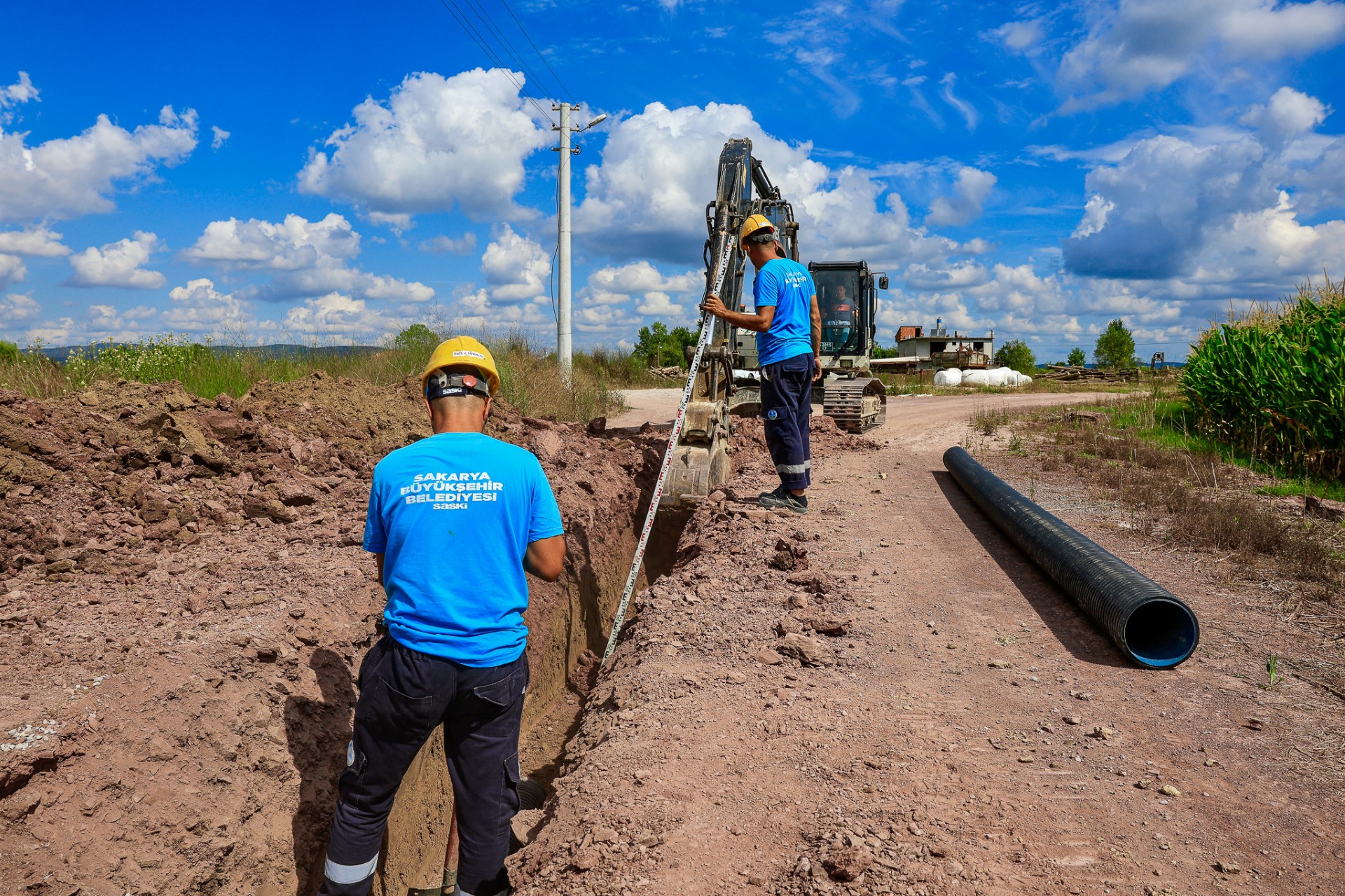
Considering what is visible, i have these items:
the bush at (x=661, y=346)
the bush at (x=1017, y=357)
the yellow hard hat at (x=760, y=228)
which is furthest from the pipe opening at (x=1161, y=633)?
the bush at (x=1017, y=357)

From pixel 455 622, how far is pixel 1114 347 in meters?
59.3

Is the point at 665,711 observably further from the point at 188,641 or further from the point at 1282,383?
the point at 1282,383

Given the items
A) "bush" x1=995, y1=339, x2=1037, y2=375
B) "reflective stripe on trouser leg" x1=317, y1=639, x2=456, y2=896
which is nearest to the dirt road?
"reflective stripe on trouser leg" x1=317, y1=639, x2=456, y2=896

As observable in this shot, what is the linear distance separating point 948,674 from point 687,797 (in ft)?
5.39

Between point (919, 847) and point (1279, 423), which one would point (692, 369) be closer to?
point (919, 847)

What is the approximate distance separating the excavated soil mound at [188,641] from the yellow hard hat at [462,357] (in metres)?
1.95

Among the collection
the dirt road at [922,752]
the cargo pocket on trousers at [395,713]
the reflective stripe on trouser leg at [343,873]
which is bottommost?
the reflective stripe on trouser leg at [343,873]

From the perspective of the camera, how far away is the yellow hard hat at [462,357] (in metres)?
2.71

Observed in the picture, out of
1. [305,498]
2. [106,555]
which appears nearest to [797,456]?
[305,498]

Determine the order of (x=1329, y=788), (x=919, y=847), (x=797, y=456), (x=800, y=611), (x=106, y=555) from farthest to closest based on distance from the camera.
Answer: (x=797, y=456) < (x=800, y=611) < (x=106, y=555) < (x=1329, y=788) < (x=919, y=847)

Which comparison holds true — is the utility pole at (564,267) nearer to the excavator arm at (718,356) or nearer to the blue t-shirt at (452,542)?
the excavator arm at (718,356)

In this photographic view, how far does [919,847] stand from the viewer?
2537mm

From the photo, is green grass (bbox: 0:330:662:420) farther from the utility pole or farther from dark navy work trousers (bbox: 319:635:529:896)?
dark navy work trousers (bbox: 319:635:529:896)

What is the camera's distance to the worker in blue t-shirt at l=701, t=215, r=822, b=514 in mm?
6375
